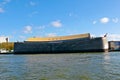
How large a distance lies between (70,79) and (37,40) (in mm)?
169114

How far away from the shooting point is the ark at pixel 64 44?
159500 millimetres

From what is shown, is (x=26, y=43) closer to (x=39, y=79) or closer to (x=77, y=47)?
(x=77, y=47)

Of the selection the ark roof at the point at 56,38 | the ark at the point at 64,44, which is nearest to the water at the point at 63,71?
the ark at the point at 64,44

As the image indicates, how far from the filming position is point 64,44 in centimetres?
17212

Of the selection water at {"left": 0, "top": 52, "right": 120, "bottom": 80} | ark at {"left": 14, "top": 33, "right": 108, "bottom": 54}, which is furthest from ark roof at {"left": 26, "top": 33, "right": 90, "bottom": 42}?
water at {"left": 0, "top": 52, "right": 120, "bottom": 80}

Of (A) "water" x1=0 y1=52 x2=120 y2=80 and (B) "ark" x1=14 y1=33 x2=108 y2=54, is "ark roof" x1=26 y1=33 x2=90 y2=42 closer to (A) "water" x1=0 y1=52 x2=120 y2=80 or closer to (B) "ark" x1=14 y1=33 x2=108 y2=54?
(B) "ark" x1=14 y1=33 x2=108 y2=54

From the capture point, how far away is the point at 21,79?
994 inches

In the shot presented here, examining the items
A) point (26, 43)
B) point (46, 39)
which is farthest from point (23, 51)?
point (46, 39)

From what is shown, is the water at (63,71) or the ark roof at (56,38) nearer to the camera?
the water at (63,71)

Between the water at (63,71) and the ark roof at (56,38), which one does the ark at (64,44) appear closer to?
the ark roof at (56,38)

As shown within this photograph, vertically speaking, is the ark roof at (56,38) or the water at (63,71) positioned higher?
the ark roof at (56,38)

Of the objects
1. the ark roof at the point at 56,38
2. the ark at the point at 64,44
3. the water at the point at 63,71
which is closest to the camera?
the water at the point at 63,71

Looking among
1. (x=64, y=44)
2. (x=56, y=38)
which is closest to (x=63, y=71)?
(x=64, y=44)

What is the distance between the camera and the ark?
523 feet
